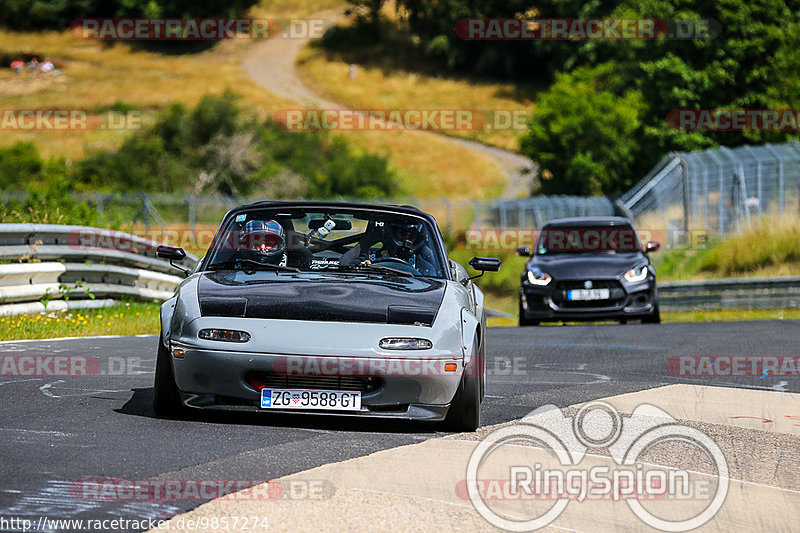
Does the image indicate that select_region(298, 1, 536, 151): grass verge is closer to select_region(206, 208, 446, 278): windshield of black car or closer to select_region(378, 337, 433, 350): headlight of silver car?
select_region(206, 208, 446, 278): windshield of black car

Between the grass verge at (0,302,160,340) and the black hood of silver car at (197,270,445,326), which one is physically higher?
the black hood of silver car at (197,270,445,326)

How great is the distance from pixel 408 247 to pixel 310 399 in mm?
1870

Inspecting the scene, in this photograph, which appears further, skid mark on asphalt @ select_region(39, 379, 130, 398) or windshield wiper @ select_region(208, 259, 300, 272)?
skid mark on asphalt @ select_region(39, 379, 130, 398)

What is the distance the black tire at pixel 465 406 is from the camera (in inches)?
274

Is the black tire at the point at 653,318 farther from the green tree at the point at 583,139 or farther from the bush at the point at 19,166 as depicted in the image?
the bush at the point at 19,166

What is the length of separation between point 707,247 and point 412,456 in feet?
84.0

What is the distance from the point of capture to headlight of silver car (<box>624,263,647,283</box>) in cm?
1716

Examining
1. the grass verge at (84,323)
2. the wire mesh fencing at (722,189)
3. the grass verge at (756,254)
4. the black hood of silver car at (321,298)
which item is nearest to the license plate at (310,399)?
the black hood of silver car at (321,298)

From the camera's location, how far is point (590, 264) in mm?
17344

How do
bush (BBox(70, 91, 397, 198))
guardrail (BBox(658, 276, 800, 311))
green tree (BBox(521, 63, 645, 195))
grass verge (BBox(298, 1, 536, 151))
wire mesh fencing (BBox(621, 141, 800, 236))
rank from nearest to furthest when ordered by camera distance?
1. guardrail (BBox(658, 276, 800, 311))
2. wire mesh fencing (BBox(621, 141, 800, 236))
3. green tree (BBox(521, 63, 645, 195))
4. bush (BBox(70, 91, 397, 198))
5. grass verge (BBox(298, 1, 536, 151))

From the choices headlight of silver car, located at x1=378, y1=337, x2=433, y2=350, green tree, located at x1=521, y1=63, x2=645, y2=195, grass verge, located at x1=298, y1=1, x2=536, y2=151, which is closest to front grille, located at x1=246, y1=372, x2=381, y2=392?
headlight of silver car, located at x1=378, y1=337, x2=433, y2=350

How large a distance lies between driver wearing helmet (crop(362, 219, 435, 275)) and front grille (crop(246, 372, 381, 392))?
1.49m

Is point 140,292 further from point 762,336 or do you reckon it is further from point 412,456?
point 412,456

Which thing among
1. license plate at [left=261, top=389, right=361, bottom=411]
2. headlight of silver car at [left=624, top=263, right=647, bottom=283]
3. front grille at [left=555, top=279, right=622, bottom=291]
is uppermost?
license plate at [left=261, top=389, right=361, bottom=411]
